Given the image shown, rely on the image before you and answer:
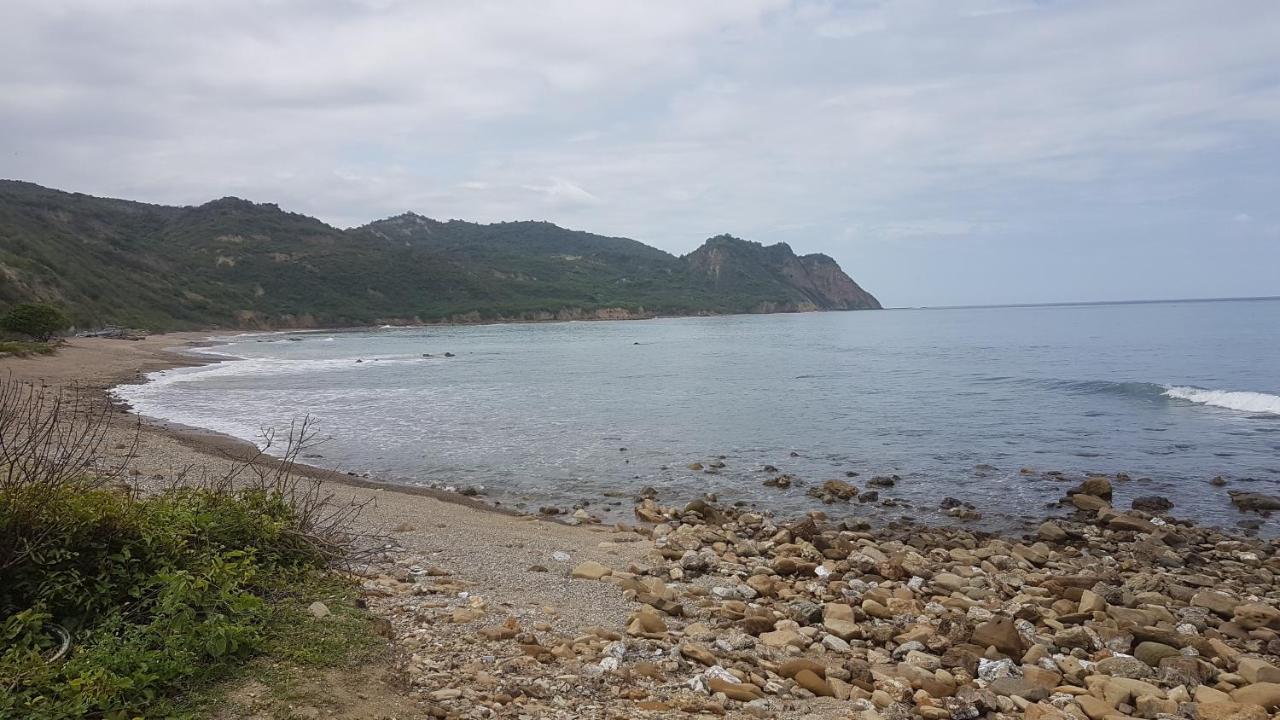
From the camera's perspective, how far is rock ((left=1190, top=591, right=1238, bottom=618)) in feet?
27.1

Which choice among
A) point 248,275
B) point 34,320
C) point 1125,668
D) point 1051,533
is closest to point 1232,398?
point 1051,533

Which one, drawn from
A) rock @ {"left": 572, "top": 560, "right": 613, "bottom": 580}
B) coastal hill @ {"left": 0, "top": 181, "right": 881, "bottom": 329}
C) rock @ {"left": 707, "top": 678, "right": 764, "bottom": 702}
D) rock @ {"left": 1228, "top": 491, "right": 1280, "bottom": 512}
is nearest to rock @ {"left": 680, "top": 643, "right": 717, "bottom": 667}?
rock @ {"left": 707, "top": 678, "right": 764, "bottom": 702}

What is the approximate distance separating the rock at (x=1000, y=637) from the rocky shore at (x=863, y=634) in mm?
18

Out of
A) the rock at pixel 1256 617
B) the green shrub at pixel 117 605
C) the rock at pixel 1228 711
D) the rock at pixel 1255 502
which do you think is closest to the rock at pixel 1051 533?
the rock at pixel 1256 617

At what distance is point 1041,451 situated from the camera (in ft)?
62.2

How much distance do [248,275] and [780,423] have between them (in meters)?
119

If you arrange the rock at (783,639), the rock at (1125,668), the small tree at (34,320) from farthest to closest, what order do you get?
the small tree at (34,320)
the rock at (783,639)
the rock at (1125,668)

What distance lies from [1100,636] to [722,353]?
Result: 5246cm

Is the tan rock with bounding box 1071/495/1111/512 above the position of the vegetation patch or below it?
below

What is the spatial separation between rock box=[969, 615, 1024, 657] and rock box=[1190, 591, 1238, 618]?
3.45 m

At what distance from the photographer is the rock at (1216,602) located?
8.27 metres

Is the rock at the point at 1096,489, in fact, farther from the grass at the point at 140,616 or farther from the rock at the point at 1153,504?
the grass at the point at 140,616

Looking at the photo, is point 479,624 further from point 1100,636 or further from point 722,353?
point 722,353

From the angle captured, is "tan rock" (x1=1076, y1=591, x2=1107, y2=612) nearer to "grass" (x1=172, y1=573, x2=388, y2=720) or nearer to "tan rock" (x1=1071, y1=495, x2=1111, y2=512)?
"tan rock" (x1=1071, y1=495, x2=1111, y2=512)
